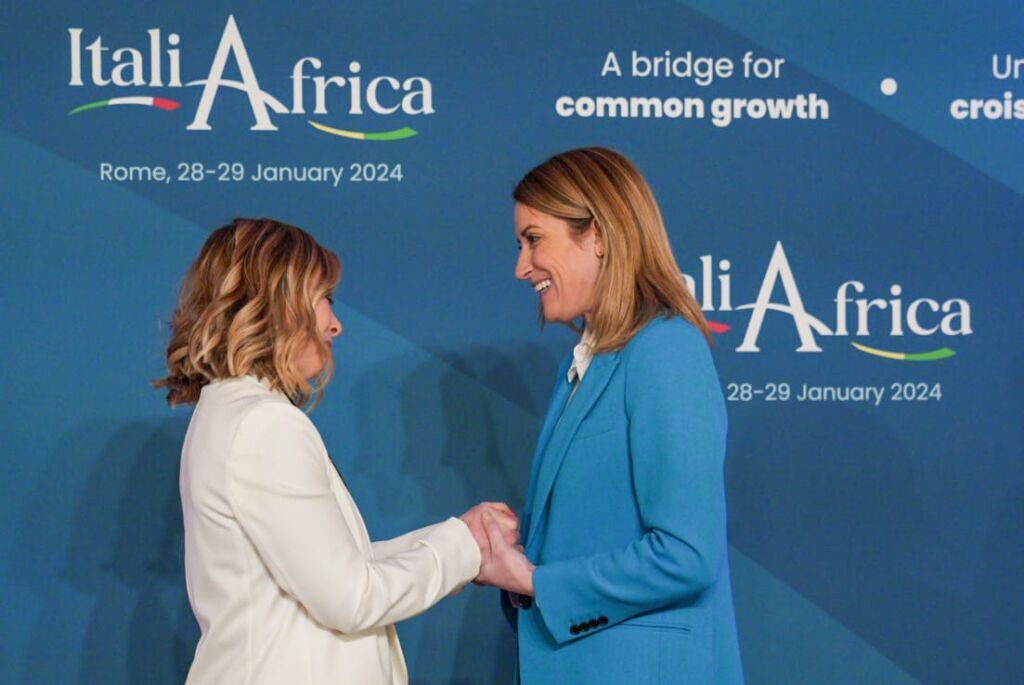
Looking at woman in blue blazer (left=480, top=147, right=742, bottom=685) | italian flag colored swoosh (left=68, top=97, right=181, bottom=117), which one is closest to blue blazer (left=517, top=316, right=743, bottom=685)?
woman in blue blazer (left=480, top=147, right=742, bottom=685)

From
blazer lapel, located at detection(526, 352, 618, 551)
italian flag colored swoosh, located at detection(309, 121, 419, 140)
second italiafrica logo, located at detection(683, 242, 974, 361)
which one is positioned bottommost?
blazer lapel, located at detection(526, 352, 618, 551)

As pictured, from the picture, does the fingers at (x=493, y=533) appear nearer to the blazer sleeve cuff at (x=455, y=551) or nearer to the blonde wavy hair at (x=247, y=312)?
the blazer sleeve cuff at (x=455, y=551)

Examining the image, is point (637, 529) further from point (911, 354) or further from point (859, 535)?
point (911, 354)

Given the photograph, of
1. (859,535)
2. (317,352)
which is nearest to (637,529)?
(317,352)

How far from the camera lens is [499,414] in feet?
12.1

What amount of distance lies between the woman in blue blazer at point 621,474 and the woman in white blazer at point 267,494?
0.27 m

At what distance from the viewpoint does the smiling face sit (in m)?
2.30

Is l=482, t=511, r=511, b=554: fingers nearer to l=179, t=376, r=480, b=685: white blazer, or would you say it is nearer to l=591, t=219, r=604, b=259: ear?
l=179, t=376, r=480, b=685: white blazer

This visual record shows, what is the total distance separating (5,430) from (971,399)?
288cm

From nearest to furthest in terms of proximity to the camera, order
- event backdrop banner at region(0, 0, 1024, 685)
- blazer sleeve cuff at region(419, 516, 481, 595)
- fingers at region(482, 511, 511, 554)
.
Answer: blazer sleeve cuff at region(419, 516, 481, 595) → fingers at region(482, 511, 511, 554) → event backdrop banner at region(0, 0, 1024, 685)

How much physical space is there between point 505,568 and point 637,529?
10.2 inches

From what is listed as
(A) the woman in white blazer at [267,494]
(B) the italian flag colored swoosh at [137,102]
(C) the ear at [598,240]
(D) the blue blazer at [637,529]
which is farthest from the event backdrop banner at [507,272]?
(A) the woman in white blazer at [267,494]

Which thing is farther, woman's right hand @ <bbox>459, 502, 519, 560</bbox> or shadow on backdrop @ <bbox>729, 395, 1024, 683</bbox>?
shadow on backdrop @ <bbox>729, 395, 1024, 683</bbox>

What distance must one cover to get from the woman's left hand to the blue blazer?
0.13 ft
